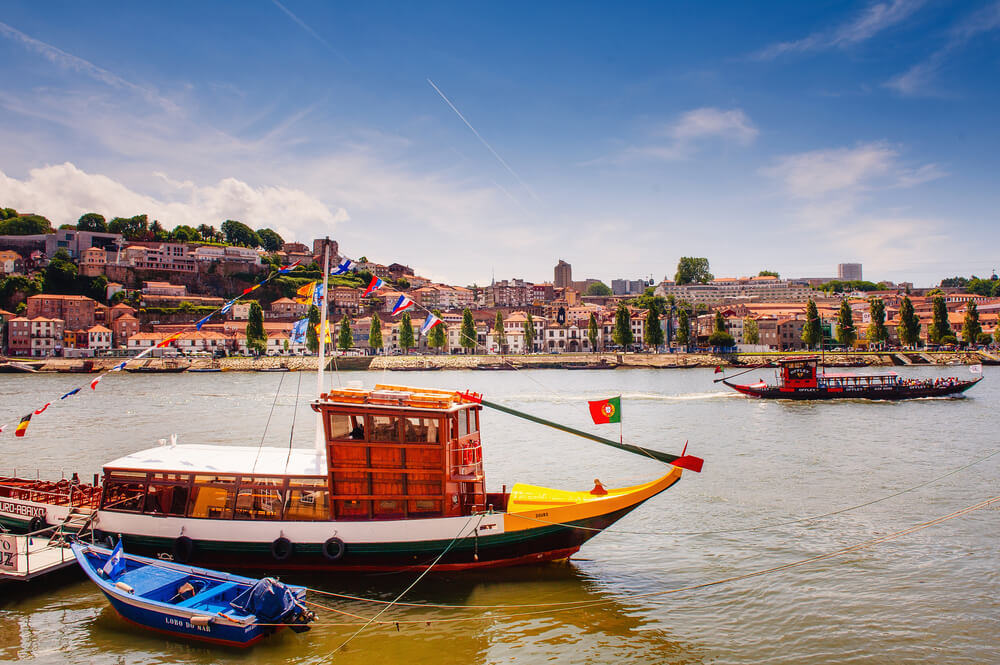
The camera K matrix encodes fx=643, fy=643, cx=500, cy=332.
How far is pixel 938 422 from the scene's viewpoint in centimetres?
3262

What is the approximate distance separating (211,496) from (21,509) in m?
4.62

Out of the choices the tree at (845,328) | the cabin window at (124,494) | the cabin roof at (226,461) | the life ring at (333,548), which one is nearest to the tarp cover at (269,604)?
Answer: the life ring at (333,548)

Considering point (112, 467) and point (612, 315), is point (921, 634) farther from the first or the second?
point (612, 315)

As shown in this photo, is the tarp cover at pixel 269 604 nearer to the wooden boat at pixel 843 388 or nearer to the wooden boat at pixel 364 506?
the wooden boat at pixel 364 506

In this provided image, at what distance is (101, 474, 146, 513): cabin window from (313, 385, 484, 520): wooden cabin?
389 cm

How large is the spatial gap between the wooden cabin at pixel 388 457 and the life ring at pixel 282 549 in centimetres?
91

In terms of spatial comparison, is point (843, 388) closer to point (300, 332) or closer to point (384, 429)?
point (300, 332)

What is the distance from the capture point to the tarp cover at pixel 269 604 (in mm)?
9586

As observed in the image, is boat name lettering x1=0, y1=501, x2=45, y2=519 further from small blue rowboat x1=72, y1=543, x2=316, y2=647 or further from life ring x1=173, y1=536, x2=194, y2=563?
life ring x1=173, y1=536, x2=194, y2=563

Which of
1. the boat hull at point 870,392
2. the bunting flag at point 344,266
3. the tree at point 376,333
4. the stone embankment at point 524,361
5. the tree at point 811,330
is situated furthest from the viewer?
the tree at point 376,333

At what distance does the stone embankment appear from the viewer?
277 ft

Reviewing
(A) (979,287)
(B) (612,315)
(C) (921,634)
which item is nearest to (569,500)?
(C) (921,634)

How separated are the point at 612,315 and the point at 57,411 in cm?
10622

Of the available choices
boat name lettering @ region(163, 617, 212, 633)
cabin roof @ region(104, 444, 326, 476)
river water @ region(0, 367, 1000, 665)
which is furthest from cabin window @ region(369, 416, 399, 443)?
boat name lettering @ region(163, 617, 212, 633)
